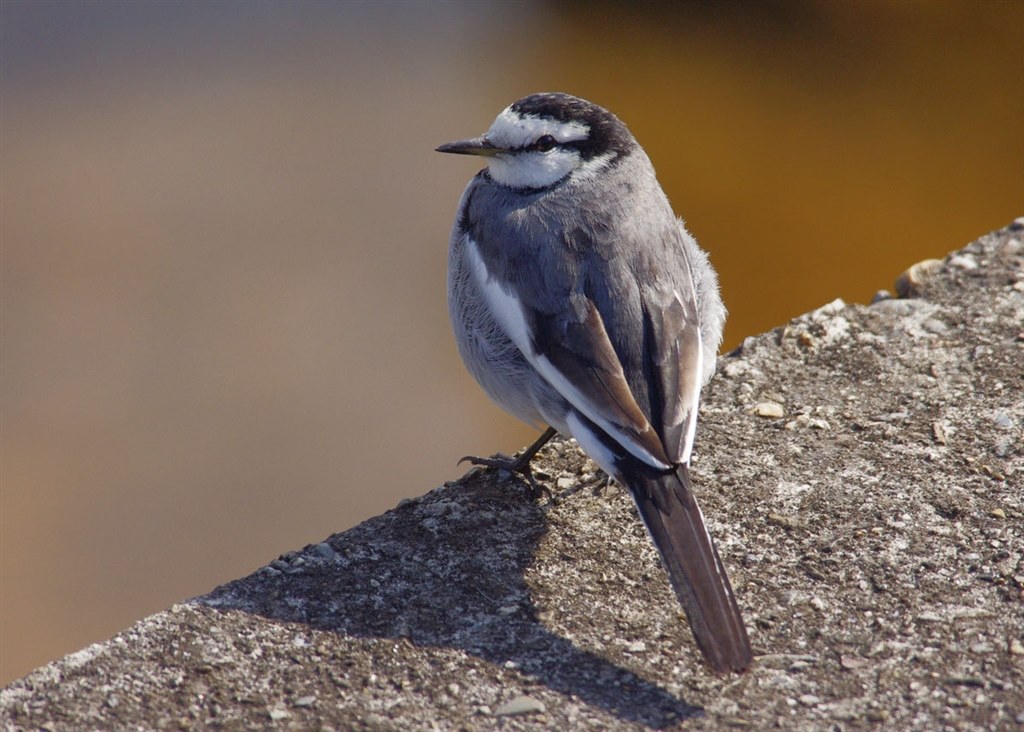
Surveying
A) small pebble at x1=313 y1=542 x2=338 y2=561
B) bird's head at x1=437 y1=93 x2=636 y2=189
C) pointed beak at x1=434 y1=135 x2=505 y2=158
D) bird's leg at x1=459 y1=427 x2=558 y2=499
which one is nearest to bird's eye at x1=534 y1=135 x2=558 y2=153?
bird's head at x1=437 y1=93 x2=636 y2=189

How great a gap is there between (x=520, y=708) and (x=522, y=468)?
0.95 meters

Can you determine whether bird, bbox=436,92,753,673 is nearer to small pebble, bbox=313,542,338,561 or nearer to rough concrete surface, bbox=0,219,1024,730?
rough concrete surface, bbox=0,219,1024,730

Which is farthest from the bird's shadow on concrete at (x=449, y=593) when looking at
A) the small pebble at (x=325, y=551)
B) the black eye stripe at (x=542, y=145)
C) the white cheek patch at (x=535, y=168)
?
the black eye stripe at (x=542, y=145)

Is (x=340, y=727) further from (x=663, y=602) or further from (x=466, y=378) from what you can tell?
(x=466, y=378)

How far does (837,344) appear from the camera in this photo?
3.78 metres

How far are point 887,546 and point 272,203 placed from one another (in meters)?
4.89

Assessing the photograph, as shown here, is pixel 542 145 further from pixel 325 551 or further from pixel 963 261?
pixel 963 261

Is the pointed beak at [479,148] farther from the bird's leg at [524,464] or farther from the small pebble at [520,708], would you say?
the small pebble at [520,708]

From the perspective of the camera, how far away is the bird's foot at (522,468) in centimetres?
322

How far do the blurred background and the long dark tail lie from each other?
2.99 m

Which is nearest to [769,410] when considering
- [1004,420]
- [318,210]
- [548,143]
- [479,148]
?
[1004,420]

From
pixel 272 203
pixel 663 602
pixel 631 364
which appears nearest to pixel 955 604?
pixel 663 602

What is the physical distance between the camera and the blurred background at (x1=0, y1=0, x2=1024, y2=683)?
5.72 m

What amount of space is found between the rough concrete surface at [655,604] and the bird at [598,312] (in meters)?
0.18
